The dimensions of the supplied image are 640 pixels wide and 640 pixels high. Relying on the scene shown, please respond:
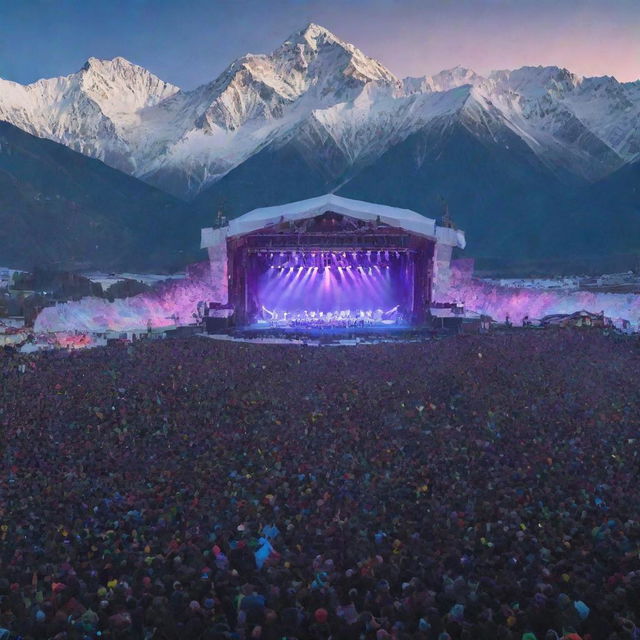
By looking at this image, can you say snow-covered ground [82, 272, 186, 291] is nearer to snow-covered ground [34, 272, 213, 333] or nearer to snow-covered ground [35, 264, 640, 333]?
snow-covered ground [35, 264, 640, 333]

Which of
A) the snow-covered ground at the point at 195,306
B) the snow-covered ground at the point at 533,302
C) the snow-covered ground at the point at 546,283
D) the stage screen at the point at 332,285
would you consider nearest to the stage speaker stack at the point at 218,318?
the stage screen at the point at 332,285

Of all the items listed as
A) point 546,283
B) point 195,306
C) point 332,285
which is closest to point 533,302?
point 546,283

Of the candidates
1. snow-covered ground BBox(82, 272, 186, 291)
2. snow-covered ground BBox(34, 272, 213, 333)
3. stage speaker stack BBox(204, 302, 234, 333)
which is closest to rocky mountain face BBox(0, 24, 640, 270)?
snow-covered ground BBox(82, 272, 186, 291)

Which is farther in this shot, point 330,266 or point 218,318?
point 330,266

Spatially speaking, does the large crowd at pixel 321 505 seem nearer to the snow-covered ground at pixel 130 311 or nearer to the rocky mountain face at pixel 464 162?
the snow-covered ground at pixel 130 311

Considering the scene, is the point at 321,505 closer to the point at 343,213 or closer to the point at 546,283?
the point at 343,213

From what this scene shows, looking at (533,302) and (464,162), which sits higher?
(464,162)

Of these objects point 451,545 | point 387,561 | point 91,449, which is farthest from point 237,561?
point 91,449
